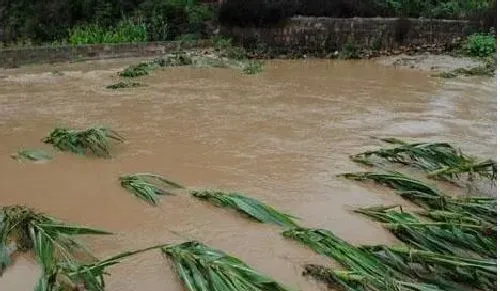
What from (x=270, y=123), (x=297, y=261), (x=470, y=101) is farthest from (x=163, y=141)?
(x=470, y=101)

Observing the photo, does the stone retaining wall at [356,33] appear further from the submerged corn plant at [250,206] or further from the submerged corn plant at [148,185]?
the submerged corn plant at [250,206]

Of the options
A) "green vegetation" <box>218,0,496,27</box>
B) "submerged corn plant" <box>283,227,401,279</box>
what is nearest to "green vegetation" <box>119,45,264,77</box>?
"green vegetation" <box>218,0,496,27</box>

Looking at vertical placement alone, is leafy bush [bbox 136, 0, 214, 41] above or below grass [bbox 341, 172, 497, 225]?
above

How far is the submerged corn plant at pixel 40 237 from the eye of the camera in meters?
3.53

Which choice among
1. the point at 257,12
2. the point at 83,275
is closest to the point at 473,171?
the point at 83,275

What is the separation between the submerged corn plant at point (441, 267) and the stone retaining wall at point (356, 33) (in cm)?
1267

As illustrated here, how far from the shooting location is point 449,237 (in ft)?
12.1

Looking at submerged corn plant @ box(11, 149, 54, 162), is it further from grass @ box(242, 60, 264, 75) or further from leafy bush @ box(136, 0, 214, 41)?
leafy bush @ box(136, 0, 214, 41)

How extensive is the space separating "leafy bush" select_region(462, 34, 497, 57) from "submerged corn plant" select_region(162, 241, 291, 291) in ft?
40.4

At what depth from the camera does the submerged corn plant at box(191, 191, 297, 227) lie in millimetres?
4180

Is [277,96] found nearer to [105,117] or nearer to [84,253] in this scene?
[105,117]

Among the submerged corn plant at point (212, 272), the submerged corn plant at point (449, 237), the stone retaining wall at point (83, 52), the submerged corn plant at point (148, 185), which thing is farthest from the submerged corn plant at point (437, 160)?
the stone retaining wall at point (83, 52)

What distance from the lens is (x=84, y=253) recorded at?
12.2 feet

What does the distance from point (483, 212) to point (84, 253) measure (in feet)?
8.52
